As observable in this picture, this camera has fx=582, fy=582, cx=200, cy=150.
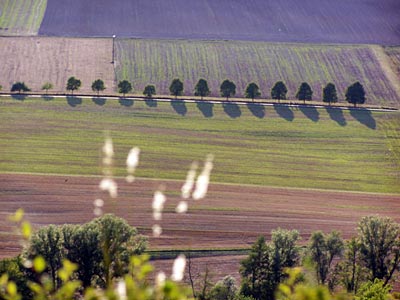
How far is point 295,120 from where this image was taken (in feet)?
294

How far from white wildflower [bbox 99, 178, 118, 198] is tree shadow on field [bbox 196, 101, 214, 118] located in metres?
24.8

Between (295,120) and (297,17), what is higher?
(297,17)

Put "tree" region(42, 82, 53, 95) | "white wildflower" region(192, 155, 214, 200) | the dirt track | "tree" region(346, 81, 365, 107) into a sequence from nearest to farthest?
the dirt track → "white wildflower" region(192, 155, 214, 200) → "tree" region(42, 82, 53, 95) → "tree" region(346, 81, 365, 107)

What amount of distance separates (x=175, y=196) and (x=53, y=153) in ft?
65.0

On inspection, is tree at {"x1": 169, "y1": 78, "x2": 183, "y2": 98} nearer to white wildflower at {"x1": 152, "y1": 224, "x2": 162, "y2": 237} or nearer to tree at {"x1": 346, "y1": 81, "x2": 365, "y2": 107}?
tree at {"x1": 346, "y1": 81, "x2": 365, "y2": 107}

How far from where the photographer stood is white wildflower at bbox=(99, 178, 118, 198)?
6638cm

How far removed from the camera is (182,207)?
2478 inches

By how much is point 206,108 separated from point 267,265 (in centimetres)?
4491

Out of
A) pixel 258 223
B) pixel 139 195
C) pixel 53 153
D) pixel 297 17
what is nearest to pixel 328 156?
pixel 258 223

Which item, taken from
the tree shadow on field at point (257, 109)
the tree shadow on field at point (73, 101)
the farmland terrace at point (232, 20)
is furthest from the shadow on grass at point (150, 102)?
the farmland terrace at point (232, 20)

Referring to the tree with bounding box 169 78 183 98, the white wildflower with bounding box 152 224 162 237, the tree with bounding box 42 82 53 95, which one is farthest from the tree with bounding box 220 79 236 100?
the white wildflower with bounding box 152 224 162 237

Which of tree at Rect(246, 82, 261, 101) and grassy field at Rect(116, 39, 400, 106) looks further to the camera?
grassy field at Rect(116, 39, 400, 106)

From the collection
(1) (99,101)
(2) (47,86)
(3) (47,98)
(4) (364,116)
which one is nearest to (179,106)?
(1) (99,101)

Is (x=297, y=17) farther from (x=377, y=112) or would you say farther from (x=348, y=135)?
(x=348, y=135)
